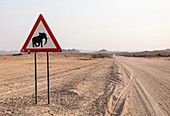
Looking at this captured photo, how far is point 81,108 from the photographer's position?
8555 millimetres

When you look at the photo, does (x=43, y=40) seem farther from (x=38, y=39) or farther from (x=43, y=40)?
(x=38, y=39)

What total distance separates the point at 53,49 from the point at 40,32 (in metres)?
0.57

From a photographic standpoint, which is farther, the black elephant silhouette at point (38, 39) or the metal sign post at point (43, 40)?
the metal sign post at point (43, 40)

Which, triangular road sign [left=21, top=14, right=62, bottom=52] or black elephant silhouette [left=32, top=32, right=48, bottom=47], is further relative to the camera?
triangular road sign [left=21, top=14, right=62, bottom=52]

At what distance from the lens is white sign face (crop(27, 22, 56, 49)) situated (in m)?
7.97

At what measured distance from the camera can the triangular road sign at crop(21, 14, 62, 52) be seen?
7980mm

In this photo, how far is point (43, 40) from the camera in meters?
7.96

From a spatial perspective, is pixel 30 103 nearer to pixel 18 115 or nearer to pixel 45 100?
pixel 45 100

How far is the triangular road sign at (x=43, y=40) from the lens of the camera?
7980 millimetres

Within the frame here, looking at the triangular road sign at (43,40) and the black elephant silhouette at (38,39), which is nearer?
the black elephant silhouette at (38,39)

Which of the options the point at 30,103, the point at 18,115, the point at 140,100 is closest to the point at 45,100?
the point at 30,103

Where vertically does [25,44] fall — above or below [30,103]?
above

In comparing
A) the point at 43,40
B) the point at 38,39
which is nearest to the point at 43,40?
the point at 43,40

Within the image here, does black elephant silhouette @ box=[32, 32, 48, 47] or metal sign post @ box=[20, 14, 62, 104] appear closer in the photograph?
black elephant silhouette @ box=[32, 32, 48, 47]
